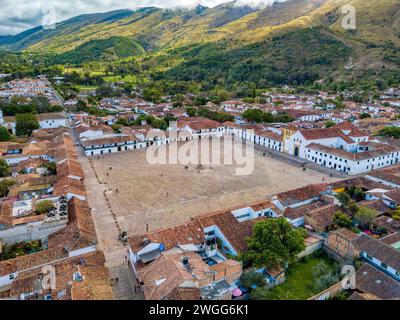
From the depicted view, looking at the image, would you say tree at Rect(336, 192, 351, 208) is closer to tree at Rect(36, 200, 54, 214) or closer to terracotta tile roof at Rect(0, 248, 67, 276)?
terracotta tile roof at Rect(0, 248, 67, 276)

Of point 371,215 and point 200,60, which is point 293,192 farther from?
point 200,60

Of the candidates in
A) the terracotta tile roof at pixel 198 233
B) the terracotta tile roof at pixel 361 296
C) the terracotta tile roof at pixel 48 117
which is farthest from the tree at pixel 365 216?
the terracotta tile roof at pixel 48 117

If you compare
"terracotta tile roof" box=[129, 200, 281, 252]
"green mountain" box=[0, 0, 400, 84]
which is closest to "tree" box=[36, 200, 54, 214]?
"terracotta tile roof" box=[129, 200, 281, 252]

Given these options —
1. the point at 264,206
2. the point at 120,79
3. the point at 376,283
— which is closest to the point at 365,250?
the point at 376,283

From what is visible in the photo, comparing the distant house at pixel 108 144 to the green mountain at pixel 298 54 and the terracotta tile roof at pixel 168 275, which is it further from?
the green mountain at pixel 298 54

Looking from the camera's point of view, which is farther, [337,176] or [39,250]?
[337,176]
